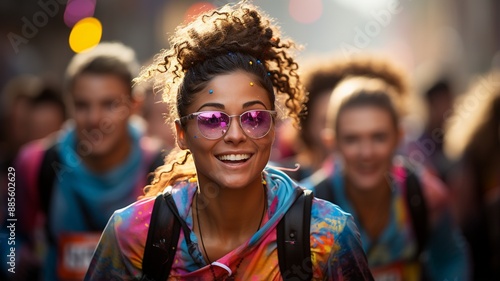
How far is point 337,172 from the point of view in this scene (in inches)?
211

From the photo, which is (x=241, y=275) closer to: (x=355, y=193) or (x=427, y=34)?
(x=355, y=193)

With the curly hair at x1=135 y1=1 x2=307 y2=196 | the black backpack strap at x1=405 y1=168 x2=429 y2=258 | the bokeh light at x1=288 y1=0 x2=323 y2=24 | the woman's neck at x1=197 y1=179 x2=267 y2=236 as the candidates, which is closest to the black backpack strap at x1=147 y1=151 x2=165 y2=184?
the black backpack strap at x1=405 y1=168 x2=429 y2=258

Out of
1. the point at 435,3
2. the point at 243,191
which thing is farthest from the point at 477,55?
the point at 243,191

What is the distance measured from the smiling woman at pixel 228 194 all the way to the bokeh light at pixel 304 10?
23827mm

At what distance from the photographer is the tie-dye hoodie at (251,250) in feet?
10.6

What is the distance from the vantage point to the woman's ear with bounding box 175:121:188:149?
3496mm

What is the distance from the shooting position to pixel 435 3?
114 feet

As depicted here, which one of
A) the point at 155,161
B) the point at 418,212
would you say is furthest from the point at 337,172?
the point at 155,161

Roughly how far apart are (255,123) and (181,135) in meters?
0.37

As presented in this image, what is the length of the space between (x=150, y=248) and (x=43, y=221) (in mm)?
2762

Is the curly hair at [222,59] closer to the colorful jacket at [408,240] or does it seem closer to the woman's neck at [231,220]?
the woman's neck at [231,220]

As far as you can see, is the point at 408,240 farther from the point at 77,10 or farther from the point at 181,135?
the point at 77,10

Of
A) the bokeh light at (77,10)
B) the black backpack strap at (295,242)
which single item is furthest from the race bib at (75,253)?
the bokeh light at (77,10)

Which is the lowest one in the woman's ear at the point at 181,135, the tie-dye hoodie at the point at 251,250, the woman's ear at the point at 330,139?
the tie-dye hoodie at the point at 251,250
